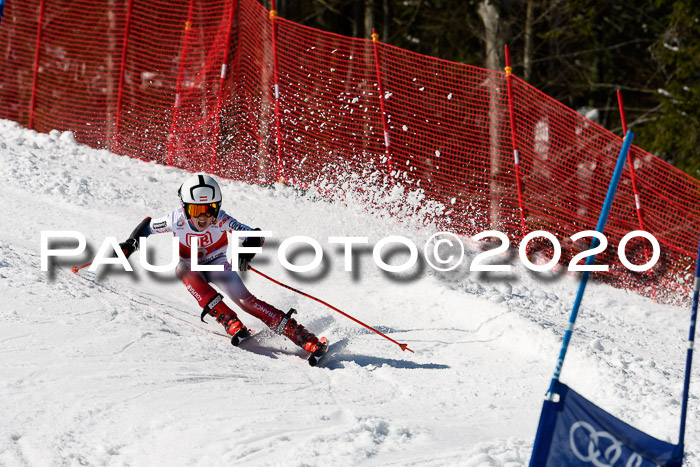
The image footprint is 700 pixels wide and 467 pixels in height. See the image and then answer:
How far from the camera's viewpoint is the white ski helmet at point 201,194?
6.98 m

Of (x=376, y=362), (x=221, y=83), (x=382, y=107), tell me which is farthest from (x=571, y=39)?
(x=376, y=362)

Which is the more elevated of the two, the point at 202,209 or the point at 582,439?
the point at 202,209

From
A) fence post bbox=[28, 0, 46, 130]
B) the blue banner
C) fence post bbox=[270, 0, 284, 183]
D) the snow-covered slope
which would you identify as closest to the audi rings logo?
the blue banner

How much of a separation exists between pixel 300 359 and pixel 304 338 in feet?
0.56

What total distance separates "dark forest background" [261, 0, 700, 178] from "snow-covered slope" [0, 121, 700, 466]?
9088 millimetres

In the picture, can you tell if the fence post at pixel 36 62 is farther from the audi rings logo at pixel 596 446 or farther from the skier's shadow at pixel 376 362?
the audi rings logo at pixel 596 446

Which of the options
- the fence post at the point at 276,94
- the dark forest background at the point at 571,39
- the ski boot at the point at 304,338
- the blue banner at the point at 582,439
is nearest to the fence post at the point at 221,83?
the fence post at the point at 276,94

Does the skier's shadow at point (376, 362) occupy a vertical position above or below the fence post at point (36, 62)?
below

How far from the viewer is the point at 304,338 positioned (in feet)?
22.2

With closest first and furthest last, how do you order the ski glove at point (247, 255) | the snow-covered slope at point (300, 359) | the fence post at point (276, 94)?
the snow-covered slope at point (300, 359) < the ski glove at point (247, 255) < the fence post at point (276, 94)

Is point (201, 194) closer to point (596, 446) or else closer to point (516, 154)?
point (596, 446)

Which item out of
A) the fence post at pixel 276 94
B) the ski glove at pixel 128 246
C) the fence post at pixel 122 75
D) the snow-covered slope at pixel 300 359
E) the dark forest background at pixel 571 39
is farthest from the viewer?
the dark forest background at pixel 571 39

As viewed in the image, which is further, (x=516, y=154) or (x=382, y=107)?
(x=382, y=107)

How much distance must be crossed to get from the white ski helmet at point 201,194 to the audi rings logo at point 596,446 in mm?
4020
